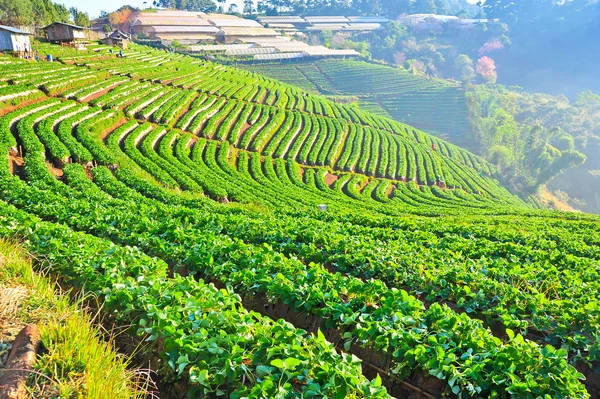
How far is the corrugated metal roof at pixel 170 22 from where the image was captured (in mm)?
138000

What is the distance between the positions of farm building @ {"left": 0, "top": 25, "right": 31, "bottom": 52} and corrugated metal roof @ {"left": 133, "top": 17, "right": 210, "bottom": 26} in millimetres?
89165

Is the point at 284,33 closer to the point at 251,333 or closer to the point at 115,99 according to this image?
the point at 115,99

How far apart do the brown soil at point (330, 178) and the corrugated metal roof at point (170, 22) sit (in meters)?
114

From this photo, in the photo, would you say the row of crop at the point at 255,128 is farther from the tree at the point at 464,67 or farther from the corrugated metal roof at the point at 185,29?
the tree at the point at 464,67

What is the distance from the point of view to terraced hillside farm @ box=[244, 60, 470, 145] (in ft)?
364

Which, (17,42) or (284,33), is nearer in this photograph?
(17,42)

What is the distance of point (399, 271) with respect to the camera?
9109mm

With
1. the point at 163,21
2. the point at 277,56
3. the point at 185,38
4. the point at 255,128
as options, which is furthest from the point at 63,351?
the point at 163,21

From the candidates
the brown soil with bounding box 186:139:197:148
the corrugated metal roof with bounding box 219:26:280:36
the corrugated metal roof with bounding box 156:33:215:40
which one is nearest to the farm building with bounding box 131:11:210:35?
the corrugated metal roof with bounding box 156:33:215:40

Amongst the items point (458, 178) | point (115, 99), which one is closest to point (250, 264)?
point (115, 99)

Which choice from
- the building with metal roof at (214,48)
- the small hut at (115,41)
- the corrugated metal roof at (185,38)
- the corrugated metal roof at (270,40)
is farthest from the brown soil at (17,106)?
the corrugated metal roof at (270,40)

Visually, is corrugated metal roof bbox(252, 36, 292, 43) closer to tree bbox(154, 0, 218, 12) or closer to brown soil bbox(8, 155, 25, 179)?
tree bbox(154, 0, 218, 12)

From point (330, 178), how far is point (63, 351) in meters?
46.5

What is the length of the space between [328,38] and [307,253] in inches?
7153
